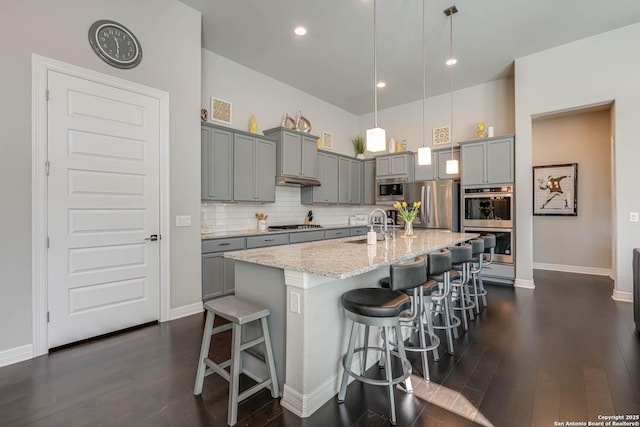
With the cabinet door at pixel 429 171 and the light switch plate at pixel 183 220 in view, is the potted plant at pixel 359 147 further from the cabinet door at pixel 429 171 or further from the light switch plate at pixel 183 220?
the light switch plate at pixel 183 220

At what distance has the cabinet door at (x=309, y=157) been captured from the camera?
521cm

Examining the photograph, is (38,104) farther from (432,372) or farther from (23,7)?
(432,372)

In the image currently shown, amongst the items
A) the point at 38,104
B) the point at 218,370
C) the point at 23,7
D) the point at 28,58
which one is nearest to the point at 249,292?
the point at 218,370

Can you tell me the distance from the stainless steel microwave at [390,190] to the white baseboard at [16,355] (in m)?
5.57

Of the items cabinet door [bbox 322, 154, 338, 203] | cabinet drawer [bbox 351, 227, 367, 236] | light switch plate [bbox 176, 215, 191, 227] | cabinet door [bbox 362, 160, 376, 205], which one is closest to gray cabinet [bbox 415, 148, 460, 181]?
cabinet door [bbox 362, 160, 376, 205]

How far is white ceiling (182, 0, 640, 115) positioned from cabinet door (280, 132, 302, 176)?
1.12 metres

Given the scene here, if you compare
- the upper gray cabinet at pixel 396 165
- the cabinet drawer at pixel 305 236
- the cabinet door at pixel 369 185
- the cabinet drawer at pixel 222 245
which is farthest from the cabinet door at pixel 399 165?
the cabinet drawer at pixel 222 245

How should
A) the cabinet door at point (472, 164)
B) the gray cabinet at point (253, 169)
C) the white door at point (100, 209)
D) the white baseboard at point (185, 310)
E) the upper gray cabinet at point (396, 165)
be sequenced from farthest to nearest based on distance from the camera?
the upper gray cabinet at point (396, 165), the cabinet door at point (472, 164), the gray cabinet at point (253, 169), the white baseboard at point (185, 310), the white door at point (100, 209)

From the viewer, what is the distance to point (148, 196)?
3.12 metres

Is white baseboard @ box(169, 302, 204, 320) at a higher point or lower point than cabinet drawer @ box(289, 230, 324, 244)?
lower

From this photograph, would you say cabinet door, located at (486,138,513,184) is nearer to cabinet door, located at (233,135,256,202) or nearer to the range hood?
the range hood

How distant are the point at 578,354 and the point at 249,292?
2739mm

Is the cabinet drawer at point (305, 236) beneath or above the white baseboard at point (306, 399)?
above

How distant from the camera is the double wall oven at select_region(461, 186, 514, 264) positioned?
478cm
